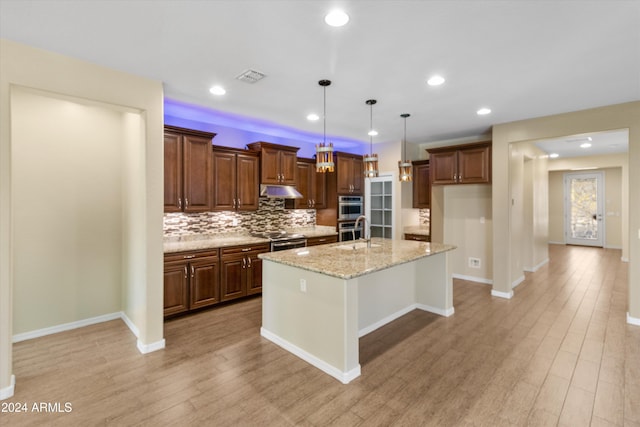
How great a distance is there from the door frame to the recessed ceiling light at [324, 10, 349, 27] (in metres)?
10.7

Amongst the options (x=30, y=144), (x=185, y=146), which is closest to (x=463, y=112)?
(x=185, y=146)

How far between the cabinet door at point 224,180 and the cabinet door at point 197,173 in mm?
102

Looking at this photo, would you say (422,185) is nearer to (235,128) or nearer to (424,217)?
(424,217)

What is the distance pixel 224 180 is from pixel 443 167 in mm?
3772

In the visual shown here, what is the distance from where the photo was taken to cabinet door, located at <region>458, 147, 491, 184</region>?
16.6 ft

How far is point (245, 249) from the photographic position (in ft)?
14.9

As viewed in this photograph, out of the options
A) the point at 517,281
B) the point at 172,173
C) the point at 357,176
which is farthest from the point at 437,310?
the point at 172,173

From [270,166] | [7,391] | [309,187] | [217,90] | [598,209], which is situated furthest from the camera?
[598,209]

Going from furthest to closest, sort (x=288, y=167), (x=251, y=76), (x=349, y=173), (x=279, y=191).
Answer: (x=349, y=173), (x=288, y=167), (x=279, y=191), (x=251, y=76)

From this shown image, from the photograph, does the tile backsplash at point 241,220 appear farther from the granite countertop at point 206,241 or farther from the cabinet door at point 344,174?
the cabinet door at point 344,174

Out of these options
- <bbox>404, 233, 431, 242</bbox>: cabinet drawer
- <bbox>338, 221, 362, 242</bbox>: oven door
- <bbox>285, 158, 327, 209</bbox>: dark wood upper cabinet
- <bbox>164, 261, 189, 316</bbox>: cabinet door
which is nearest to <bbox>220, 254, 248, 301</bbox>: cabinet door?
<bbox>164, 261, 189, 316</bbox>: cabinet door

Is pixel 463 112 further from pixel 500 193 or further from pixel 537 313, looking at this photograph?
pixel 537 313

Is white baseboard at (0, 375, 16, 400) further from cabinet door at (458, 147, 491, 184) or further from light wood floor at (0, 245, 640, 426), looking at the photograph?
cabinet door at (458, 147, 491, 184)

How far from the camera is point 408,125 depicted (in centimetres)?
494
